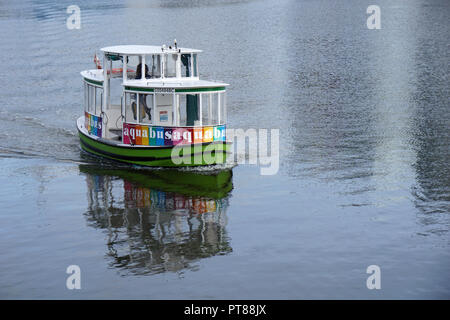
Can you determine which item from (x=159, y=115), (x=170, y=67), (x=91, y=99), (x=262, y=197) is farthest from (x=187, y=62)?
(x=262, y=197)

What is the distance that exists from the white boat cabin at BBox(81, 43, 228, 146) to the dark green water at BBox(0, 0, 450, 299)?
2.01m

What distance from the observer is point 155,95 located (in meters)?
31.9

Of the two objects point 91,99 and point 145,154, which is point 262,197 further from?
point 91,99

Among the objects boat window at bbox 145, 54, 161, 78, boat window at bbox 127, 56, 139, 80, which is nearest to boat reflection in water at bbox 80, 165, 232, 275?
boat window at bbox 127, 56, 139, 80

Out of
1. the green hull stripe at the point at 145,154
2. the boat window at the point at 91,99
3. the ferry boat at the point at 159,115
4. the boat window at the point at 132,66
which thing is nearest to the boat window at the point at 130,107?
the ferry boat at the point at 159,115

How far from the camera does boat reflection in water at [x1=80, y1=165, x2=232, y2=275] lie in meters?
22.8

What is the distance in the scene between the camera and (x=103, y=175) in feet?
106

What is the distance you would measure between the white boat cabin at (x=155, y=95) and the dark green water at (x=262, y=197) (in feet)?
6.59

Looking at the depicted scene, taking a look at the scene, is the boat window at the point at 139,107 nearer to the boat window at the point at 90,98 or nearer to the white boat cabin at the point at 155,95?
the white boat cabin at the point at 155,95

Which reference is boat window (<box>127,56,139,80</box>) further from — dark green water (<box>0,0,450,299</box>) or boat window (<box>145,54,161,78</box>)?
dark green water (<box>0,0,450,299</box>)

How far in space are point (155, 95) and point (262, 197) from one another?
6981 millimetres

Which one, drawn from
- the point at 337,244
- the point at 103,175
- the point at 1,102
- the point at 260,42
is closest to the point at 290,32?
the point at 260,42

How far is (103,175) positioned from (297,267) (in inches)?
512
